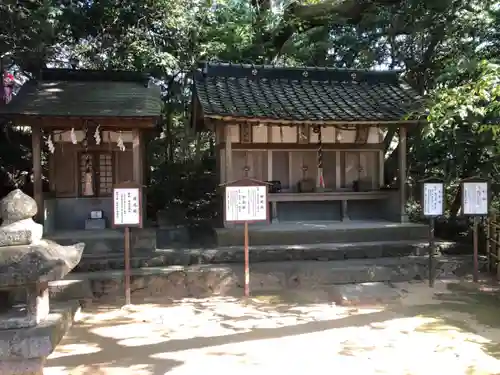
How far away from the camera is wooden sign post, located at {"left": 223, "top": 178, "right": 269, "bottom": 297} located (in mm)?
7711

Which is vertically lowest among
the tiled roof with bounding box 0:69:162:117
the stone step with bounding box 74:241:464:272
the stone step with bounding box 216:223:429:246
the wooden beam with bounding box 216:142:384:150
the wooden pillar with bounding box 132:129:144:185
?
the stone step with bounding box 74:241:464:272

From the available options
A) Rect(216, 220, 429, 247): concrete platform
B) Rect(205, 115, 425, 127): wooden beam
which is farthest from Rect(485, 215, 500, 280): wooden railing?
Rect(205, 115, 425, 127): wooden beam

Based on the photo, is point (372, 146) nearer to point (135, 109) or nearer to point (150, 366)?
point (135, 109)

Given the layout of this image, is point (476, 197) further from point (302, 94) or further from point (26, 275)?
point (26, 275)

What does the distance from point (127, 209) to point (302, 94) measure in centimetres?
589

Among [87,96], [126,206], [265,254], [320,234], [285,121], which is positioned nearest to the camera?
[126,206]

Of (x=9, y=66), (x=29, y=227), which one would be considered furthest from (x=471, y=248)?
(x=9, y=66)

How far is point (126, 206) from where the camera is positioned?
738 cm

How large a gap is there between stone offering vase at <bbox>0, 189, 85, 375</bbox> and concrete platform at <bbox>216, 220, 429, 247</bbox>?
4.96 meters

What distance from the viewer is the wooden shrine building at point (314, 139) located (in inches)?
417

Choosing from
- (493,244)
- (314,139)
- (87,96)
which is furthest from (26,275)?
(493,244)

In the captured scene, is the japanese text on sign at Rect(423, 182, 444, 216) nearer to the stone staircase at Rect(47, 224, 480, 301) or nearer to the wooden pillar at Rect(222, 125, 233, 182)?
the stone staircase at Rect(47, 224, 480, 301)

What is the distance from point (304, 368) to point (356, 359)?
2.16 feet

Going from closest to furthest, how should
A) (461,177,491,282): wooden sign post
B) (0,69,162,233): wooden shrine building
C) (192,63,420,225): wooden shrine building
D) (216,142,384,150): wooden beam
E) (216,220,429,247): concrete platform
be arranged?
(461,177,491,282): wooden sign post → (0,69,162,233): wooden shrine building → (216,220,429,247): concrete platform → (192,63,420,225): wooden shrine building → (216,142,384,150): wooden beam
